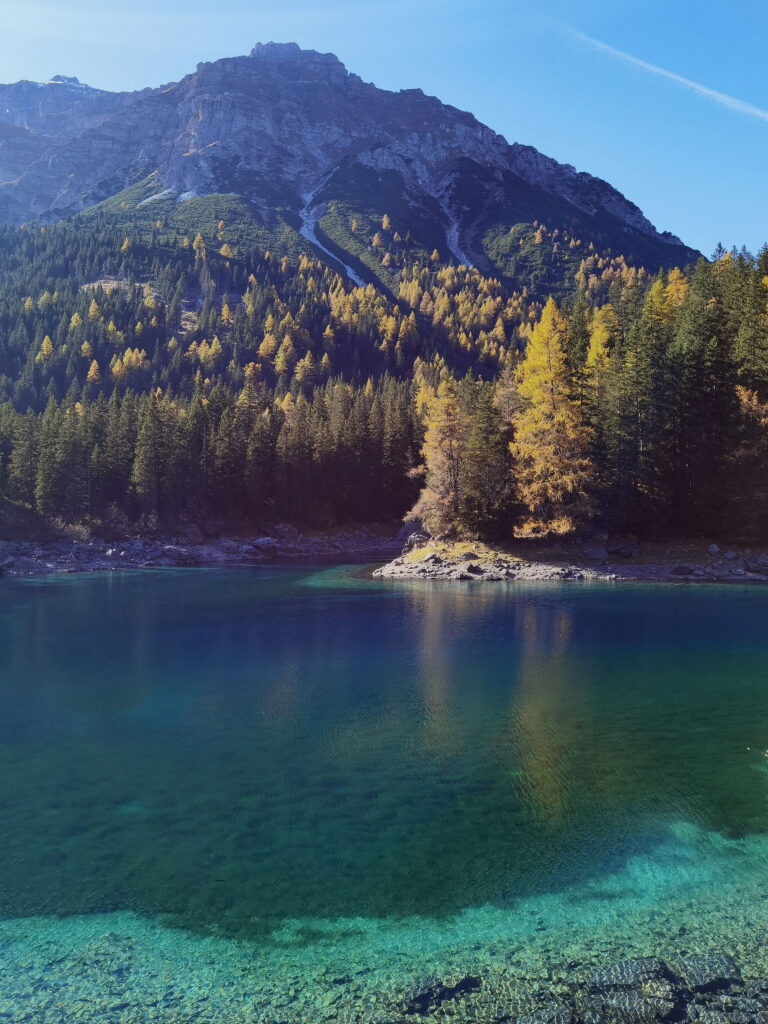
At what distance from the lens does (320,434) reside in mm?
86188

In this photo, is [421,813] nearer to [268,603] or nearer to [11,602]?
[268,603]

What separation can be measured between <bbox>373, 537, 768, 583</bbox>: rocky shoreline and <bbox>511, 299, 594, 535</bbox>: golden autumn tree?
2513 mm

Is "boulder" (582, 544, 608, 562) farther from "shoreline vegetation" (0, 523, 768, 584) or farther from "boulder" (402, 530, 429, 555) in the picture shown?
A: "boulder" (402, 530, 429, 555)

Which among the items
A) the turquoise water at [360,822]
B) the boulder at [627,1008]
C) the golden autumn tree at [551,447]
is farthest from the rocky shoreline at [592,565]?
the boulder at [627,1008]

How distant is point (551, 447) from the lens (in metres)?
50.5

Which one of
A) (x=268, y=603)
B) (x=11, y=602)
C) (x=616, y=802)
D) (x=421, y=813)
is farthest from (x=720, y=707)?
(x=11, y=602)

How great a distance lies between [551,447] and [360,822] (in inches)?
1666

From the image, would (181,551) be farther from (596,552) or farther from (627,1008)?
(627,1008)

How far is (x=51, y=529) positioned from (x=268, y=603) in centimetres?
4339

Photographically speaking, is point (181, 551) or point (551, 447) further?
point (181, 551)

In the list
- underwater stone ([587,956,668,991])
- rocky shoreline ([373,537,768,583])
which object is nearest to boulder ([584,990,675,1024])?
underwater stone ([587,956,668,991])

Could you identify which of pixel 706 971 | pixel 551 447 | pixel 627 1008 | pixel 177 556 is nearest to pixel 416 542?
pixel 551 447

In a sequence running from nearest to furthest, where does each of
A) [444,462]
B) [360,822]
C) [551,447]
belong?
[360,822] < [551,447] < [444,462]

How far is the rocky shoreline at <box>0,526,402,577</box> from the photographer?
6241cm
